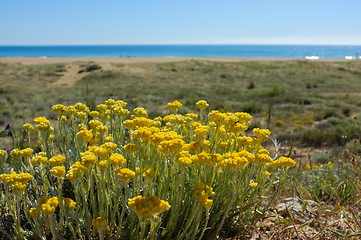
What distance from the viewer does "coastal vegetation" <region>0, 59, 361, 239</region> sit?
1.74m

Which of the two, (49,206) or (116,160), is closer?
(49,206)

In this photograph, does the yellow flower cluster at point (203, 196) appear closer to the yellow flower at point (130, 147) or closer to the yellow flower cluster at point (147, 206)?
the yellow flower cluster at point (147, 206)

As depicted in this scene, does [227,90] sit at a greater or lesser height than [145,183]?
lesser

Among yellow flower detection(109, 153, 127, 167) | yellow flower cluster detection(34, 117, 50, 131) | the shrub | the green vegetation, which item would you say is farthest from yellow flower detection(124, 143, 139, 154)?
the green vegetation

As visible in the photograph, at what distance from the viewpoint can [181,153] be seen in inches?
68.0

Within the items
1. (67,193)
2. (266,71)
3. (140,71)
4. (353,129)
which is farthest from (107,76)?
(67,193)

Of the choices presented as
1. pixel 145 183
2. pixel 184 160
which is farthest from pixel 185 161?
pixel 145 183

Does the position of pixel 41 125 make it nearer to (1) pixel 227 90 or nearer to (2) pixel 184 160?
(2) pixel 184 160

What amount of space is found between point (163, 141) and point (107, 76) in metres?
28.5

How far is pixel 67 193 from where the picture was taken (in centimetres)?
255

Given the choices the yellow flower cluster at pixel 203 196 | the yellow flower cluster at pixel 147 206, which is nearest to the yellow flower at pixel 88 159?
the yellow flower cluster at pixel 147 206

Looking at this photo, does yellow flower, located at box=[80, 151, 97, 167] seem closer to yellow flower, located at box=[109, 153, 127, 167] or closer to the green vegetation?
yellow flower, located at box=[109, 153, 127, 167]

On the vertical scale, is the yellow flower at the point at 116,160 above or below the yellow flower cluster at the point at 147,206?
above

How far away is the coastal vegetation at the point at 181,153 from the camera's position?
174cm
